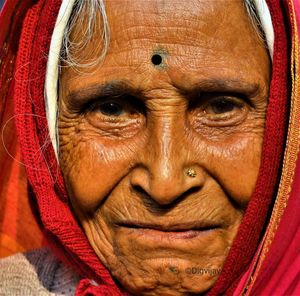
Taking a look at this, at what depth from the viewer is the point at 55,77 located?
96.8 inches

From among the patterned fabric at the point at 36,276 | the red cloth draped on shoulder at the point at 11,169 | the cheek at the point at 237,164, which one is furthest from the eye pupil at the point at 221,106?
the patterned fabric at the point at 36,276

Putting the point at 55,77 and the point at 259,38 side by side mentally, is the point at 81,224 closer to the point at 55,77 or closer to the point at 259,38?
the point at 55,77

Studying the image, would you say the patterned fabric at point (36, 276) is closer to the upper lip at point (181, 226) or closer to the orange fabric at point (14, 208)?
the orange fabric at point (14, 208)

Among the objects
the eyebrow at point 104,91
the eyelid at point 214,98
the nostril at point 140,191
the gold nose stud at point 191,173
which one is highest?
the eyelid at point 214,98

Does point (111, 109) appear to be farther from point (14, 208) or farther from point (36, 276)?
point (14, 208)

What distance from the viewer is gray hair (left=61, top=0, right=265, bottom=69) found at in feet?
7.43

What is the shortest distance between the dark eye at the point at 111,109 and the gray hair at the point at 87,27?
0.50 ft

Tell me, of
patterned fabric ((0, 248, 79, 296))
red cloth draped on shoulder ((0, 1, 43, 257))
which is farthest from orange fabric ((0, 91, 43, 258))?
patterned fabric ((0, 248, 79, 296))

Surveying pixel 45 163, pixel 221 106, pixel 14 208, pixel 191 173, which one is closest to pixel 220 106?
pixel 221 106

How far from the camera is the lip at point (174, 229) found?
7.42 ft

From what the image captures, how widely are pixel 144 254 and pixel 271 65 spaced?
2.48 feet

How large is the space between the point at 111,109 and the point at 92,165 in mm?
205

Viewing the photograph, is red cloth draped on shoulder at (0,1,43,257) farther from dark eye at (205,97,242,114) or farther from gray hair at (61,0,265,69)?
dark eye at (205,97,242,114)

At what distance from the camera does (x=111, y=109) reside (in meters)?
2.38
